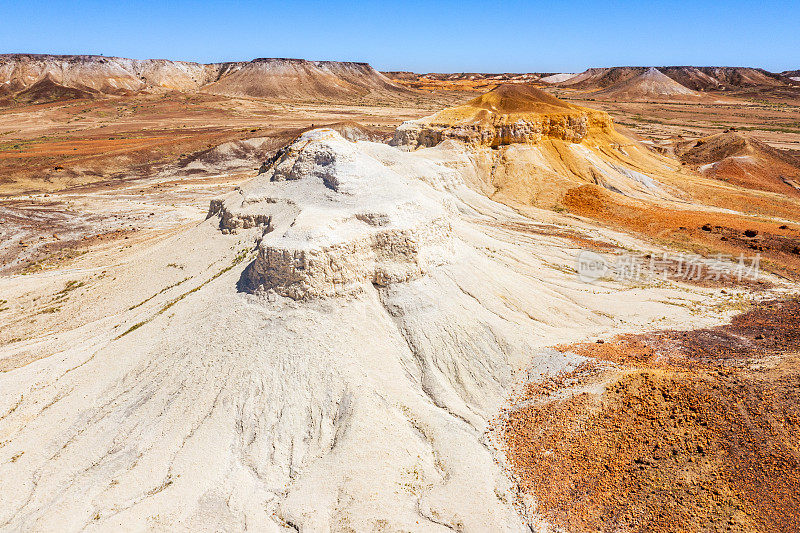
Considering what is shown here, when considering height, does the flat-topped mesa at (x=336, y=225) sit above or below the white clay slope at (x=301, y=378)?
above

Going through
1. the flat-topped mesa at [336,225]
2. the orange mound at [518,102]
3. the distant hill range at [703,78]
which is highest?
the distant hill range at [703,78]

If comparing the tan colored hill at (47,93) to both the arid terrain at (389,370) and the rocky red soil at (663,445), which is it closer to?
the arid terrain at (389,370)

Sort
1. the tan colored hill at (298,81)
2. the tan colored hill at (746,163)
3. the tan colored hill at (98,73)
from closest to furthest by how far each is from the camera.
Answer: the tan colored hill at (746,163) < the tan colored hill at (98,73) < the tan colored hill at (298,81)

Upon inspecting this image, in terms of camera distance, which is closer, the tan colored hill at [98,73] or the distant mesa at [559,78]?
the tan colored hill at [98,73]

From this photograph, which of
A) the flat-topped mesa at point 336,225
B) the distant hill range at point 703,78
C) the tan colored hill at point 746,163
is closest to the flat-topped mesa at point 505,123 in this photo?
the tan colored hill at point 746,163

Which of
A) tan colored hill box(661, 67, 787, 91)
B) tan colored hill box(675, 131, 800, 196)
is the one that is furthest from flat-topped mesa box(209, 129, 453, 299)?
tan colored hill box(661, 67, 787, 91)

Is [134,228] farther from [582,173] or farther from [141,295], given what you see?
[582,173]

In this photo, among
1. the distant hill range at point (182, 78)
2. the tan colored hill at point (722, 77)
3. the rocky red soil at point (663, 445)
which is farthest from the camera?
the tan colored hill at point (722, 77)

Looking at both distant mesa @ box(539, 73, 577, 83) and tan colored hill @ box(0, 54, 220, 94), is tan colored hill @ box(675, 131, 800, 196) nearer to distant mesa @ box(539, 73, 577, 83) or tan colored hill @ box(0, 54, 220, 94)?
tan colored hill @ box(0, 54, 220, 94)
